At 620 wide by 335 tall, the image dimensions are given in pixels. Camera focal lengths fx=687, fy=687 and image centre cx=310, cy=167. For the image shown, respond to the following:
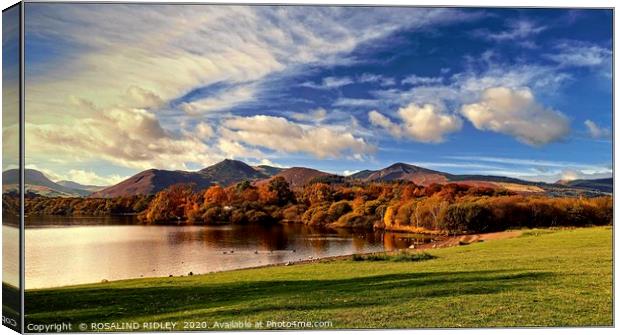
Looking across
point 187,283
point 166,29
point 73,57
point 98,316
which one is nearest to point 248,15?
point 166,29

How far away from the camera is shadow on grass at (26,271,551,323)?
37.3ft

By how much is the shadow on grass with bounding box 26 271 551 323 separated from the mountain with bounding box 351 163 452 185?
1736 millimetres

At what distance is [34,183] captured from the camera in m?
11.6

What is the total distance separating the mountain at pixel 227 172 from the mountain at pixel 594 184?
585 cm

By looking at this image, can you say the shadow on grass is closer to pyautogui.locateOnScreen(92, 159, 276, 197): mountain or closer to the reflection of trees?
the reflection of trees

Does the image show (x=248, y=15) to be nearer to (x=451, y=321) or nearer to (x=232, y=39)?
(x=232, y=39)

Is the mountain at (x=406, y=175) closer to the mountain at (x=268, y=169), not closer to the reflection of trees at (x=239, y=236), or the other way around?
the mountain at (x=268, y=169)

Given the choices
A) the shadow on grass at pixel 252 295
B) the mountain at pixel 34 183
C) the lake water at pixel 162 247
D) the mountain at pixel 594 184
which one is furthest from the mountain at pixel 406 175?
the mountain at pixel 34 183

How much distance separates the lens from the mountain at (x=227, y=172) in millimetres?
12523

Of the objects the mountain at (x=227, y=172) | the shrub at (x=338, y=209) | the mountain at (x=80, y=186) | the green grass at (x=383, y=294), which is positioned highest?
the mountain at (x=227, y=172)

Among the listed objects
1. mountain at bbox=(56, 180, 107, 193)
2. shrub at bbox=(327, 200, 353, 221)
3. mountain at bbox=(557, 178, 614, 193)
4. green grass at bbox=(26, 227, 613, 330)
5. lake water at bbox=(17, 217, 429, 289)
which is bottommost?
green grass at bbox=(26, 227, 613, 330)

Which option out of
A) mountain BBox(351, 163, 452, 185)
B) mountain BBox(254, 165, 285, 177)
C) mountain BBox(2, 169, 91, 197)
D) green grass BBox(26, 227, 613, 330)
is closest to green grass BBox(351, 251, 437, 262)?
green grass BBox(26, 227, 613, 330)

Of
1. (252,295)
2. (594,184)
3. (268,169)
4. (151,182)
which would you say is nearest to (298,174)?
(268,169)

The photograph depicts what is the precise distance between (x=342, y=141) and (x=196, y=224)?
3.18 meters
